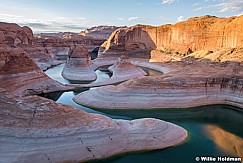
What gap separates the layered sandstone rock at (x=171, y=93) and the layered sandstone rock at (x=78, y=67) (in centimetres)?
995

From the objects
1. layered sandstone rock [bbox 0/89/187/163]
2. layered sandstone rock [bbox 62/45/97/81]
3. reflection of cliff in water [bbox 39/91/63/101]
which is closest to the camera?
layered sandstone rock [bbox 0/89/187/163]

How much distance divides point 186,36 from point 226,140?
30.0m

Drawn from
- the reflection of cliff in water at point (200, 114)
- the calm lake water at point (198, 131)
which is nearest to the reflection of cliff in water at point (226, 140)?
the calm lake water at point (198, 131)

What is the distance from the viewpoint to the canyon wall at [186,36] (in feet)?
104

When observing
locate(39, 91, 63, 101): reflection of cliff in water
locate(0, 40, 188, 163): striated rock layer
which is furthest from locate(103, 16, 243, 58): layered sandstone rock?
locate(0, 40, 188, 163): striated rock layer

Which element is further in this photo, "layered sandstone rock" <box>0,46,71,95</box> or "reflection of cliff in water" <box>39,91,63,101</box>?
"reflection of cliff in water" <box>39,91,63,101</box>

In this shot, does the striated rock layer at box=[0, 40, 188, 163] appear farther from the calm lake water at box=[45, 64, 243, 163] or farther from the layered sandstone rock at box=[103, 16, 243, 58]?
the layered sandstone rock at box=[103, 16, 243, 58]

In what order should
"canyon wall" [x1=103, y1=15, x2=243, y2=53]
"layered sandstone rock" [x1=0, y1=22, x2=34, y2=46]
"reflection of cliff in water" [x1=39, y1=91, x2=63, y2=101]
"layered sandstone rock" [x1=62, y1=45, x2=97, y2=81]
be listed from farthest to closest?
"layered sandstone rock" [x1=0, y1=22, x2=34, y2=46] → "canyon wall" [x1=103, y1=15, x2=243, y2=53] → "layered sandstone rock" [x1=62, y1=45, x2=97, y2=81] → "reflection of cliff in water" [x1=39, y1=91, x2=63, y2=101]

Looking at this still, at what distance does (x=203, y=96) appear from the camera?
61.8 feet

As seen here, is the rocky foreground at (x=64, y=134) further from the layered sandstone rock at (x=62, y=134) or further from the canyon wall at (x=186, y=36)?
the canyon wall at (x=186, y=36)

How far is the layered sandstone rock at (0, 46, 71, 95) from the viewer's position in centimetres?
1778

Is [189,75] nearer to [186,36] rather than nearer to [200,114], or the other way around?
[200,114]

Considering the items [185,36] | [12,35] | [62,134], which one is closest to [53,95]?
[62,134]

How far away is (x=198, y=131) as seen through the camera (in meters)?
13.8
